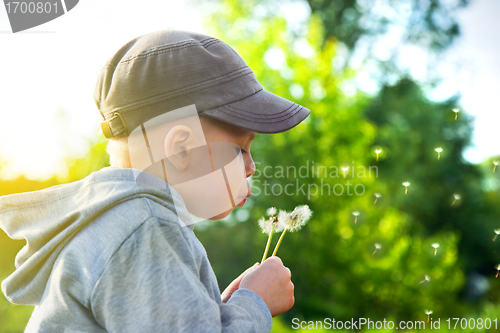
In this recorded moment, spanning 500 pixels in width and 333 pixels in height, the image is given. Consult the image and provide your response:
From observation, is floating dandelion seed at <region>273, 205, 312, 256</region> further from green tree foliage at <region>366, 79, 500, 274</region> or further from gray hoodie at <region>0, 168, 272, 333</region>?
green tree foliage at <region>366, 79, 500, 274</region>

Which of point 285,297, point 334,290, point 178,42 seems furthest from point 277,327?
point 178,42

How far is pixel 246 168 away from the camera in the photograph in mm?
733

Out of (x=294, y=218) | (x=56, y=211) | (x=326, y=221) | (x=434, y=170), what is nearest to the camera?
(x=56, y=211)

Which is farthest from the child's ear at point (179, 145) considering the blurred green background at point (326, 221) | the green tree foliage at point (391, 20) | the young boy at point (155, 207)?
the green tree foliage at point (391, 20)

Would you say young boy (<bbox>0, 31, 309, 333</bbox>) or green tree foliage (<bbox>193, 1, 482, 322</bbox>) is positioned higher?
young boy (<bbox>0, 31, 309, 333</bbox>)

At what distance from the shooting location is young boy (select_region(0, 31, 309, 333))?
498 millimetres

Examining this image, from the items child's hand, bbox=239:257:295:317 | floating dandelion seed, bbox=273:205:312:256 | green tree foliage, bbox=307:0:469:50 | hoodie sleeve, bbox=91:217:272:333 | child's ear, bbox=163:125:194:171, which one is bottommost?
green tree foliage, bbox=307:0:469:50

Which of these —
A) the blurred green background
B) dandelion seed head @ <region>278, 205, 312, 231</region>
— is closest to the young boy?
dandelion seed head @ <region>278, 205, 312, 231</region>

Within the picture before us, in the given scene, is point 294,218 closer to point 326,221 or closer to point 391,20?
point 326,221

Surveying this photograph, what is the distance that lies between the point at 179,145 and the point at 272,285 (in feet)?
0.90

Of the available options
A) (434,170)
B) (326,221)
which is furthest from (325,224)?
(434,170)

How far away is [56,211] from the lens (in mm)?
620

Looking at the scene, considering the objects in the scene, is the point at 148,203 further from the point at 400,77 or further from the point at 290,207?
the point at 400,77

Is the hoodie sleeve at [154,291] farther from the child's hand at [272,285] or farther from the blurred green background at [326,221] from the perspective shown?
the blurred green background at [326,221]
